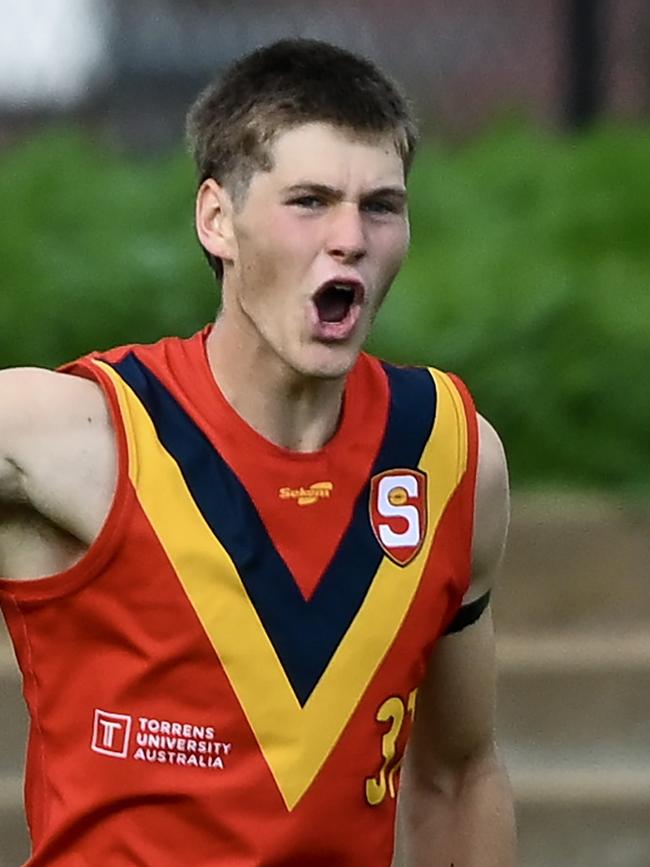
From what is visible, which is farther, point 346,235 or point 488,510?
point 488,510

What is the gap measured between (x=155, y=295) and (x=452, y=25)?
2.36m

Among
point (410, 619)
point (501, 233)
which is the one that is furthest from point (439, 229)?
point (410, 619)

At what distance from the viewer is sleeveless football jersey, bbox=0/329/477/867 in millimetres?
2963

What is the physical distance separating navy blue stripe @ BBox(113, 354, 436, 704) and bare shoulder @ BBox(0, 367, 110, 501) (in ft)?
0.27

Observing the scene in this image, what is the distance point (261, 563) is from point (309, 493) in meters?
0.13

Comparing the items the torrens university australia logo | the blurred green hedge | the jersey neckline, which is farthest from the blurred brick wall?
the torrens university australia logo

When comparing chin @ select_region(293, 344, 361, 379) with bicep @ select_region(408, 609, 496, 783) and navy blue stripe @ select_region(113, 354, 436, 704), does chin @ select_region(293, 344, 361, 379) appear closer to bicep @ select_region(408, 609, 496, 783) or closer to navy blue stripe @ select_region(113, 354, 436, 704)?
navy blue stripe @ select_region(113, 354, 436, 704)

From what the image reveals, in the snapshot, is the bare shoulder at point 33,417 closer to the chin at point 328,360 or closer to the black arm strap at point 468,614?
the chin at point 328,360

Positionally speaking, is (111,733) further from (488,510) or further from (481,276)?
(481,276)

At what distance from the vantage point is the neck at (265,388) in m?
3.08

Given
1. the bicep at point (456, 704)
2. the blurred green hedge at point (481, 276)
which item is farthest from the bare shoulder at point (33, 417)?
the blurred green hedge at point (481, 276)

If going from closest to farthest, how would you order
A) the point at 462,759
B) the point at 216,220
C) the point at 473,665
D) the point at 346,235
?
1. the point at 346,235
2. the point at 216,220
3. the point at 473,665
4. the point at 462,759

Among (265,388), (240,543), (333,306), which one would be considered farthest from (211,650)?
(333,306)

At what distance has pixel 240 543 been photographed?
9.87 ft
